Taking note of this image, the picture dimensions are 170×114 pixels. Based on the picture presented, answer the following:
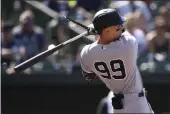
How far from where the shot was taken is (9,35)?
27.8ft

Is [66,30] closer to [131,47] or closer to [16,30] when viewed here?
[16,30]

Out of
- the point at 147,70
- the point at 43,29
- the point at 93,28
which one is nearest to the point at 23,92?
the point at 43,29

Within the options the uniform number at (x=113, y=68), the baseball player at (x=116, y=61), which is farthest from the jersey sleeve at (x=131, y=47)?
the uniform number at (x=113, y=68)

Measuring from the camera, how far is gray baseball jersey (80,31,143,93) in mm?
4961

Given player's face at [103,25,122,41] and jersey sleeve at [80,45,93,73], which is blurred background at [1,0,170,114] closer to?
jersey sleeve at [80,45,93,73]

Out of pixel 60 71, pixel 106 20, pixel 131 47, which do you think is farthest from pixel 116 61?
pixel 60 71

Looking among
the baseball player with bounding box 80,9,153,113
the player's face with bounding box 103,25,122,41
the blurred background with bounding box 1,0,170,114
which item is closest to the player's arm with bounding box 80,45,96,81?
the baseball player with bounding box 80,9,153,113

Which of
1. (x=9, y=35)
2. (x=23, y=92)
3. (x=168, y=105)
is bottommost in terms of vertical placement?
(x=168, y=105)

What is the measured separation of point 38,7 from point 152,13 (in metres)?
1.91

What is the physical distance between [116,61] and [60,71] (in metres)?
3.34

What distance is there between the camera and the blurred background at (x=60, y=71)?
826cm

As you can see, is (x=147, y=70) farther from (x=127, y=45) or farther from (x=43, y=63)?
(x=127, y=45)

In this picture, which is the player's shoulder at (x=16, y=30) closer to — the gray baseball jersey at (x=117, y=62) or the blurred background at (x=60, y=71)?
the blurred background at (x=60, y=71)

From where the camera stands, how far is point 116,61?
4992 millimetres
